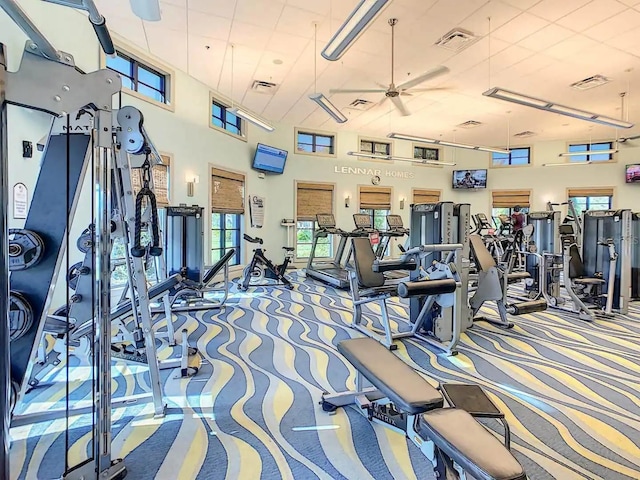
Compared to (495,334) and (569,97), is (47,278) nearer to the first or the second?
(495,334)

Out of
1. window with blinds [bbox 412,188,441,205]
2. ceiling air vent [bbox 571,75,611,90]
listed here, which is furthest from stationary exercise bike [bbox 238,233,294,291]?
ceiling air vent [bbox 571,75,611,90]

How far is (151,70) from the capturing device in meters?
5.98

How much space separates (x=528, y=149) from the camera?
11.5 metres

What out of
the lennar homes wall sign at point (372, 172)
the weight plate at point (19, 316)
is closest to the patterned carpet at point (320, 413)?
the weight plate at point (19, 316)

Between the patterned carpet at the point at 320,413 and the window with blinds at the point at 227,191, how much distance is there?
3.81 m

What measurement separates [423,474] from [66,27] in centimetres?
584

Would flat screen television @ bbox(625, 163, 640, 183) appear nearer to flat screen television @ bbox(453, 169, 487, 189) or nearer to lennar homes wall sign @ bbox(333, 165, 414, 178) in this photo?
flat screen television @ bbox(453, 169, 487, 189)

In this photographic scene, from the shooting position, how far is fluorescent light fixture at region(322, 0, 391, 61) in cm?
307

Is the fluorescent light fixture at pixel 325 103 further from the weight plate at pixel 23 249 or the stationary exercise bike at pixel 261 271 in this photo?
the weight plate at pixel 23 249

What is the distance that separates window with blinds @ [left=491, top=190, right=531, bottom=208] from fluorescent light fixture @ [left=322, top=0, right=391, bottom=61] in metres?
9.72

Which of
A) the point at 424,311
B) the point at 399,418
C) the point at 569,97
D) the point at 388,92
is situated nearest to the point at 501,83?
the point at 569,97

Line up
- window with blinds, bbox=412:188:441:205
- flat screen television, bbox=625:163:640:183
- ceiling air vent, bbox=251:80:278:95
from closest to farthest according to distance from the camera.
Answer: ceiling air vent, bbox=251:80:278:95 < flat screen television, bbox=625:163:640:183 < window with blinds, bbox=412:188:441:205

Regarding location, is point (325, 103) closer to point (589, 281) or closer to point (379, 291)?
point (379, 291)

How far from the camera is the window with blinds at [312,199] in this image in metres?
9.89
